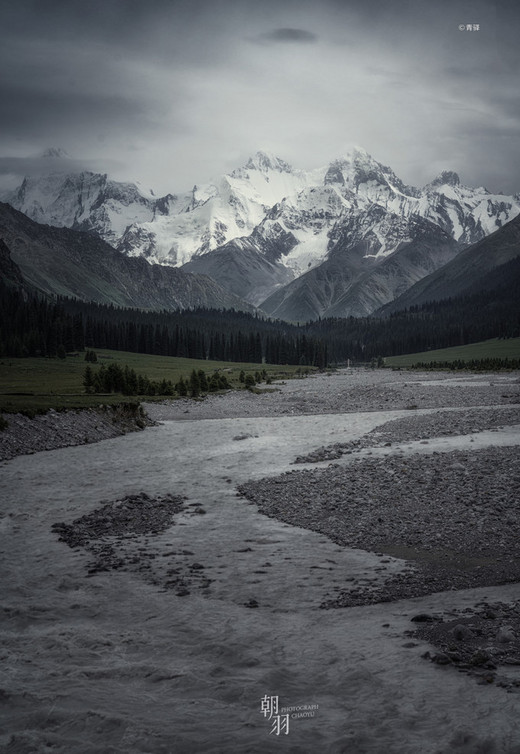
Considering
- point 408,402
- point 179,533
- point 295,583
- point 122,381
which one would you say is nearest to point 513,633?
point 295,583

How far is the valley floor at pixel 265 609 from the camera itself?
9.80 metres

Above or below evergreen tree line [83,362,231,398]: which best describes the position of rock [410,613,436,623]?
below

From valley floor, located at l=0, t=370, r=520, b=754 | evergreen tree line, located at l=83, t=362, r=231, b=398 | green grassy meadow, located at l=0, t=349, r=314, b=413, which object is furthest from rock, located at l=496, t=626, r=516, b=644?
A: evergreen tree line, located at l=83, t=362, r=231, b=398

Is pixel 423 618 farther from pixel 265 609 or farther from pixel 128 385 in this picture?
pixel 128 385

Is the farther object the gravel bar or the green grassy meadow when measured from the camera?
the green grassy meadow

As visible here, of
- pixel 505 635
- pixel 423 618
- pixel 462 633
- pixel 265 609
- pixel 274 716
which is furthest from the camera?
pixel 265 609

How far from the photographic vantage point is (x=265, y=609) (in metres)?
14.2

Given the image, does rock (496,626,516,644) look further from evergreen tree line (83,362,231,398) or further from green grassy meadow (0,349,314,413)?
evergreen tree line (83,362,231,398)

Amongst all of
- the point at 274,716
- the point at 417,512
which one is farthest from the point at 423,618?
the point at 417,512

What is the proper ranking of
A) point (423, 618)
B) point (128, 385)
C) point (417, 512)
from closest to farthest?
1. point (423, 618)
2. point (417, 512)
3. point (128, 385)

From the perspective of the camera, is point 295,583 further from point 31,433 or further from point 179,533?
point 31,433

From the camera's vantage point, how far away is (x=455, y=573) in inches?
635

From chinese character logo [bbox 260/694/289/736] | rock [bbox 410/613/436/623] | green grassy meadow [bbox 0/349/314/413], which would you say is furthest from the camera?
green grassy meadow [bbox 0/349/314/413]

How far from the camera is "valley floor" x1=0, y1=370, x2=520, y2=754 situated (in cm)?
980
